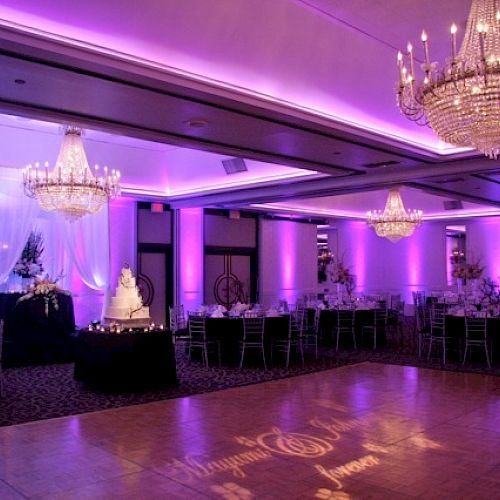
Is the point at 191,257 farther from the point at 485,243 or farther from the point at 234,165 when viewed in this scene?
the point at 485,243

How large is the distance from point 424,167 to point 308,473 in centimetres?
606

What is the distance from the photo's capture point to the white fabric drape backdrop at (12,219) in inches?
407

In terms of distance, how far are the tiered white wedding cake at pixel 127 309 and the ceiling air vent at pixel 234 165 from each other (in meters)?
3.45

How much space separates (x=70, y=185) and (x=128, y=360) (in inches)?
98.1

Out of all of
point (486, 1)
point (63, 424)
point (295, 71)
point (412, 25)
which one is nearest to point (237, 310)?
point (63, 424)

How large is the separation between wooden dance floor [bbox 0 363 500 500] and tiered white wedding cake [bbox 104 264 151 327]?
1.67 m

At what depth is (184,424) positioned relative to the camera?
622 centimetres

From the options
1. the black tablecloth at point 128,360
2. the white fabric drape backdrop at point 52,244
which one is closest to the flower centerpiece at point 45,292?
the white fabric drape backdrop at point 52,244

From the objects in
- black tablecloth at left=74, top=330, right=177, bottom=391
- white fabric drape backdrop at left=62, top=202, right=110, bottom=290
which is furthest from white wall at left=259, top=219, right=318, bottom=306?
black tablecloth at left=74, top=330, right=177, bottom=391

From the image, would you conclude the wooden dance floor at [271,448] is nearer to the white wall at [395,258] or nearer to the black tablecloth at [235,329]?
the black tablecloth at [235,329]

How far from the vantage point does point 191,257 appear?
48.6ft

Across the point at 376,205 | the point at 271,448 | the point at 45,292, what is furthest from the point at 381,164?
the point at 376,205

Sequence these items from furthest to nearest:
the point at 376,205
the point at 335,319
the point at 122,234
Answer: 1. the point at 376,205
2. the point at 122,234
3. the point at 335,319

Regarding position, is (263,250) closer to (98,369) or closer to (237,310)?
(237,310)
